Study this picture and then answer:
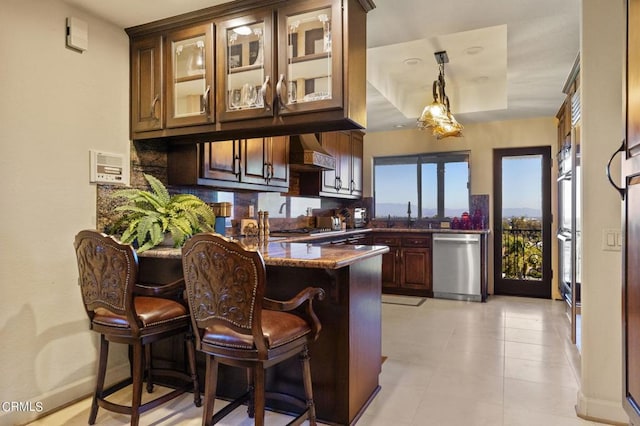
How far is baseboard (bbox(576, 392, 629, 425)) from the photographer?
2.24 m

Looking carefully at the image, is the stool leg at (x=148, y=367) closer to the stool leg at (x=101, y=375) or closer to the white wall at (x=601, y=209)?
the stool leg at (x=101, y=375)

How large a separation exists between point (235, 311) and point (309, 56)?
1.49m

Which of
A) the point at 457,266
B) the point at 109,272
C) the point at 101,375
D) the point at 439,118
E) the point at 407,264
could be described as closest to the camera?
the point at 109,272

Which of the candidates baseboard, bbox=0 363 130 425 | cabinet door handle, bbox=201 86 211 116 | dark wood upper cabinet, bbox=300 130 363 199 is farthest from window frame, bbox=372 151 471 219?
baseboard, bbox=0 363 130 425

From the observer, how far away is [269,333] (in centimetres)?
174

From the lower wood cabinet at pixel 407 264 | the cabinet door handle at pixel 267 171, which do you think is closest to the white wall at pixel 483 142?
the lower wood cabinet at pixel 407 264

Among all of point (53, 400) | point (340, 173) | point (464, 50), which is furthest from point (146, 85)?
point (340, 173)

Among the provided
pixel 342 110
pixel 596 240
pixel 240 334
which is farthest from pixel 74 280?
pixel 596 240

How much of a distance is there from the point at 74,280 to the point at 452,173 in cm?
499

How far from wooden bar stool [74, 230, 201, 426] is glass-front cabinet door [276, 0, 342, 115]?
3.96 ft

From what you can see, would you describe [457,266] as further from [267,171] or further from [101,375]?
[101,375]

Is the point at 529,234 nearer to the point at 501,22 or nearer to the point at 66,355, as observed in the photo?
the point at 501,22

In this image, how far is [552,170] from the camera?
548cm

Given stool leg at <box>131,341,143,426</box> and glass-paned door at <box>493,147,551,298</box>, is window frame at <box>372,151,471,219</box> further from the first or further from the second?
stool leg at <box>131,341,143,426</box>
